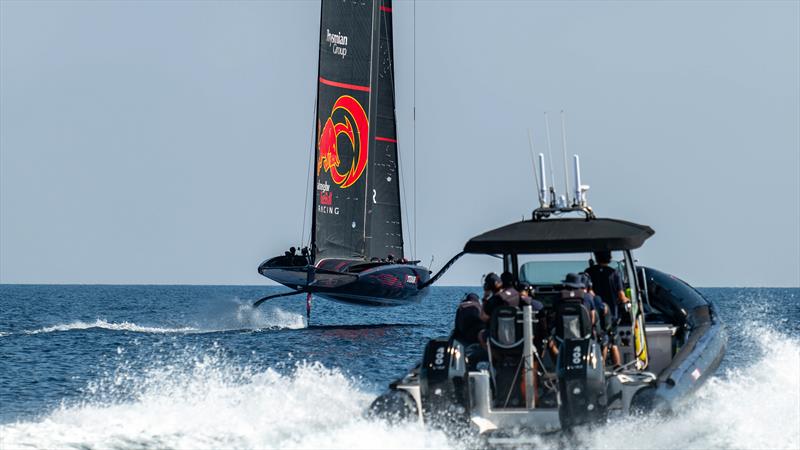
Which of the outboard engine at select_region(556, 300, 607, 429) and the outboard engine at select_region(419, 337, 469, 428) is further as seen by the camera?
the outboard engine at select_region(419, 337, 469, 428)

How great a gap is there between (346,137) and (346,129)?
0.30 meters

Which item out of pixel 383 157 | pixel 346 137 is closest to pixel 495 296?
pixel 346 137

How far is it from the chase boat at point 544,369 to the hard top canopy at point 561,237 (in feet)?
0.04

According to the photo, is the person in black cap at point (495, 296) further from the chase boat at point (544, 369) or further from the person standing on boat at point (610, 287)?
the person standing on boat at point (610, 287)

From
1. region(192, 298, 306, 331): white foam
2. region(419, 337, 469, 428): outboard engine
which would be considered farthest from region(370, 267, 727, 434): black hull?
region(192, 298, 306, 331): white foam

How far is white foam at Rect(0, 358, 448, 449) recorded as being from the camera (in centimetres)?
1266

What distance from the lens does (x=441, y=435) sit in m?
12.7

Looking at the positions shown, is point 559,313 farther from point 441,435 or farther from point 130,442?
point 130,442

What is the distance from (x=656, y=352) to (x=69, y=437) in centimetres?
725

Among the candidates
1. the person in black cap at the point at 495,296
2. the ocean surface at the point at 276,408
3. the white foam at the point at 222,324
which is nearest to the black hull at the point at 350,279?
the white foam at the point at 222,324

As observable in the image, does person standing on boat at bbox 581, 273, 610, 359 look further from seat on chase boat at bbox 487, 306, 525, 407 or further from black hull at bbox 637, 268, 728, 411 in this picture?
seat on chase boat at bbox 487, 306, 525, 407

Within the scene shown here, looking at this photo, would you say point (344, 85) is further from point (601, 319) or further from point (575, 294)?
point (575, 294)

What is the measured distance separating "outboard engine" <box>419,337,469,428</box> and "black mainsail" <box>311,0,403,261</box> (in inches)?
1067

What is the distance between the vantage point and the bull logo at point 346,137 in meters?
41.7
